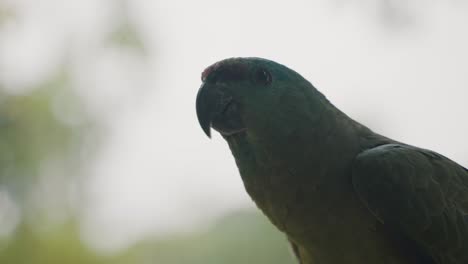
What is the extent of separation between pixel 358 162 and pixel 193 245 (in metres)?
1.63

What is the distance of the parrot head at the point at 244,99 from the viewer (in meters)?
1.43

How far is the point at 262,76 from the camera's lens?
1484 millimetres

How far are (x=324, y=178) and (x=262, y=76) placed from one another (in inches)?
11.9

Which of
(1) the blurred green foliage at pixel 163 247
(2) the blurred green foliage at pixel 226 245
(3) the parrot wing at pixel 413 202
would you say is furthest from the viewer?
(1) the blurred green foliage at pixel 163 247

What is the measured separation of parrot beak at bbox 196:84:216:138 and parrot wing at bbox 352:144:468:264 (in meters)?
0.38

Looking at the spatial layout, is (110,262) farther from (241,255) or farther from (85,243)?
(241,255)

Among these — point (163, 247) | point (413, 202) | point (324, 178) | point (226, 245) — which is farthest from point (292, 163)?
point (163, 247)

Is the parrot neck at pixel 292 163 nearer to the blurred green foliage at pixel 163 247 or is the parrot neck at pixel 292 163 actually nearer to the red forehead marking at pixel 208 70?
the red forehead marking at pixel 208 70

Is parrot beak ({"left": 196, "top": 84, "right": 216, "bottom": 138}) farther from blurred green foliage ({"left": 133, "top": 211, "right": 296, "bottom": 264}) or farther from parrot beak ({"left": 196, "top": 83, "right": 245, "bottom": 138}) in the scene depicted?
blurred green foliage ({"left": 133, "top": 211, "right": 296, "bottom": 264})

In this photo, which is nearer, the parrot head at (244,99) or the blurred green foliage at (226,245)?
the parrot head at (244,99)

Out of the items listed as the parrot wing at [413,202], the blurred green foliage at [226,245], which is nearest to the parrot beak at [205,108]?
the parrot wing at [413,202]

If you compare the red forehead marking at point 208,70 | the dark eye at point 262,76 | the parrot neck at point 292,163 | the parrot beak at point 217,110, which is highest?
the red forehead marking at point 208,70

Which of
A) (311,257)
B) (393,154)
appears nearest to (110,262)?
(311,257)

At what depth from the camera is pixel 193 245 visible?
2916 mm
